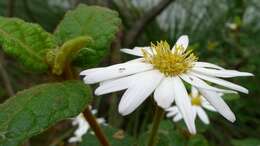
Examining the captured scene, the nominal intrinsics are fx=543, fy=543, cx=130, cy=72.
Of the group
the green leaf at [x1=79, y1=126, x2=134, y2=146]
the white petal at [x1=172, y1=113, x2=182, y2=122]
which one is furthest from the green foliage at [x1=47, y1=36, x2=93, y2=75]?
the white petal at [x1=172, y1=113, x2=182, y2=122]

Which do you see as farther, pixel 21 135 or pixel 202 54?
pixel 202 54

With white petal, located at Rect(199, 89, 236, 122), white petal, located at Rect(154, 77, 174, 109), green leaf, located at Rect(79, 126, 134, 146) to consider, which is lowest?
green leaf, located at Rect(79, 126, 134, 146)

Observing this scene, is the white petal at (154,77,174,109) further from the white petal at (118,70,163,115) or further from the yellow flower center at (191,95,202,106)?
the yellow flower center at (191,95,202,106)

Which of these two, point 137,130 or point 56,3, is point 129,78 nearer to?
point 137,130

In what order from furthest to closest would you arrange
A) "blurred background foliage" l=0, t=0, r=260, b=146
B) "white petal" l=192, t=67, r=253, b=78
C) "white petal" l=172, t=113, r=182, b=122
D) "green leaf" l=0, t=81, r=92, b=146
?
1. "blurred background foliage" l=0, t=0, r=260, b=146
2. "white petal" l=172, t=113, r=182, b=122
3. "white petal" l=192, t=67, r=253, b=78
4. "green leaf" l=0, t=81, r=92, b=146

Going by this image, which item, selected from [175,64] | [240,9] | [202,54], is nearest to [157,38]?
[202,54]

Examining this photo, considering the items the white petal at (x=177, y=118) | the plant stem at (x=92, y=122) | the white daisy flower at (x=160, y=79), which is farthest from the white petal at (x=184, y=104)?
the white petal at (x=177, y=118)
